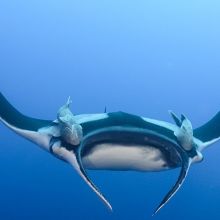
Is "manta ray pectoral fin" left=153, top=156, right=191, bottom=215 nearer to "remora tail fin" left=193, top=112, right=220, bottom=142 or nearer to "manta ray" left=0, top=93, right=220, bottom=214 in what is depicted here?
"manta ray" left=0, top=93, right=220, bottom=214

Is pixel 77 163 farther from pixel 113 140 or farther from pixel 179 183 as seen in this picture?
pixel 179 183

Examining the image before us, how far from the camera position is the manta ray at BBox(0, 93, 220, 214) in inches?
148

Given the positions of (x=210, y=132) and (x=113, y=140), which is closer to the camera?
(x=113, y=140)

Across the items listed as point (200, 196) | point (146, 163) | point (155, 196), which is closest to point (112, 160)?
point (146, 163)

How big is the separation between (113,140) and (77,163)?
0.49 metres

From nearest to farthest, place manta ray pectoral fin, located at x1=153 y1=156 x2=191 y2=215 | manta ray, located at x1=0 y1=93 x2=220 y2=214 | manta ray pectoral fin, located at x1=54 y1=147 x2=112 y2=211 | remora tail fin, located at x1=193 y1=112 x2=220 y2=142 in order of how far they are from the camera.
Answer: manta ray pectoral fin, located at x1=54 y1=147 x2=112 y2=211 < manta ray pectoral fin, located at x1=153 y1=156 x2=191 y2=215 < manta ray, located at x1=0 y1=93 x2=220 y2=214 < remora tail fin, located at x1=193 y1=112 x2=220 y2=142

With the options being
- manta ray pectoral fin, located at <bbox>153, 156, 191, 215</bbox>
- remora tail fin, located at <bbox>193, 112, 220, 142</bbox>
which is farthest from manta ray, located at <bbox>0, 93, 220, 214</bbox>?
remora tail fin, located at <bbox>193, 112, 220, 142</bbox>

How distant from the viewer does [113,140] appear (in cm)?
381

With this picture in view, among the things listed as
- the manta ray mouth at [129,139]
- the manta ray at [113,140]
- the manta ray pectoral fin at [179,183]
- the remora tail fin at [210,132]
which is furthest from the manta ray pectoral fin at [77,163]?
the remora tail fin at [210,132]

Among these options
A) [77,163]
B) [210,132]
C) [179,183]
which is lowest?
[179,183]

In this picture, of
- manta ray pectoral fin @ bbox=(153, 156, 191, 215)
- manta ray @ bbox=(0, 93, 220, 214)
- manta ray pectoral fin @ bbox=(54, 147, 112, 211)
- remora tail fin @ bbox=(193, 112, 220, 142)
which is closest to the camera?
manta ray pectoral fin @ bbox=(54, 147, 112, 211)

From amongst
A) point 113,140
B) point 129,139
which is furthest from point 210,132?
point 113,140

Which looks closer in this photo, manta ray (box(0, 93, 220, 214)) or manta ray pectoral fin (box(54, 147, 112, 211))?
manta ray pectoral fin (box(54, 147, 112, 211))

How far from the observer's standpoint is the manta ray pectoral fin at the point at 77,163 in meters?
3.23
